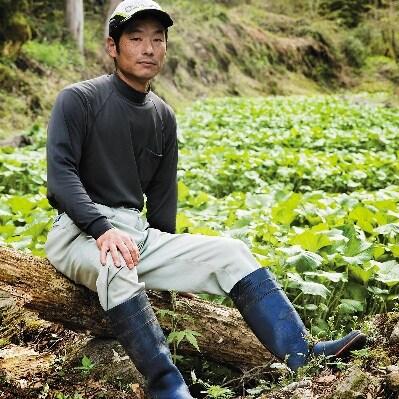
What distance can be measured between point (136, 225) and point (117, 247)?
41 cm

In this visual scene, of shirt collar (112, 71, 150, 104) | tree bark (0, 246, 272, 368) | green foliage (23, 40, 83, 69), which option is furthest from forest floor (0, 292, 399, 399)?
green foliage (23, 40, 83, 69)

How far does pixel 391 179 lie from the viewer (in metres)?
6.61

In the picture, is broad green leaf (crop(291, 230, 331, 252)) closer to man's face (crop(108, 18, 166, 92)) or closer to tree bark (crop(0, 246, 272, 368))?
tree bark (crop(0, 246, 272, 368))

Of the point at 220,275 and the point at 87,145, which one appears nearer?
the point at 220,275

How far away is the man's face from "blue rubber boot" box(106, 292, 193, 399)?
108cm

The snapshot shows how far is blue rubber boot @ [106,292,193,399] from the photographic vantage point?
7.16 feet

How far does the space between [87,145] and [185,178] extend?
13.2ft

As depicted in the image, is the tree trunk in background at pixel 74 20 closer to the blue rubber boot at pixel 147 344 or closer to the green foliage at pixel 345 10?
the blue rubber boot at pixel 147 344

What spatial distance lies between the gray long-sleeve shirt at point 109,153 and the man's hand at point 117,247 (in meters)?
0.06

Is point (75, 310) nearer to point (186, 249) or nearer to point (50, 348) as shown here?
point (50, 348)

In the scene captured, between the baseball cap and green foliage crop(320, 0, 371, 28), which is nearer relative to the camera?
the baseball cap

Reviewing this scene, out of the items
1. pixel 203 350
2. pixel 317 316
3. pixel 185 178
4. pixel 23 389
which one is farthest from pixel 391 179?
pixel 23 389

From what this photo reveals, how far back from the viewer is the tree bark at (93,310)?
103 inches

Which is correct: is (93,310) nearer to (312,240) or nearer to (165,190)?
(165,190)
